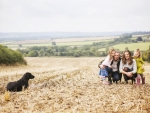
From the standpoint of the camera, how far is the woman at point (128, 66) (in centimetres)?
1002

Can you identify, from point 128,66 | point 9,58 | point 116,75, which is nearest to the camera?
point 128,66

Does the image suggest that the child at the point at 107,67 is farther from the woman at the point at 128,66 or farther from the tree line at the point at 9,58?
the tree line at the point at 9,58

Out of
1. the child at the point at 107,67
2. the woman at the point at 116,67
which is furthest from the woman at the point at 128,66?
the child at the point at 107,67

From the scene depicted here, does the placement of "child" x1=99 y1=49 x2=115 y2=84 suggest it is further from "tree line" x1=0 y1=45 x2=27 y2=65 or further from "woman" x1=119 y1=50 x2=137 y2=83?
"tree line" x1=0 y1=45 x2=27 y2=65

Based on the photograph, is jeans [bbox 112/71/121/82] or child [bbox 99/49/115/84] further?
jeans [bbox 112/71/121/82]

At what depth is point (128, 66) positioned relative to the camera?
10234 millimetres

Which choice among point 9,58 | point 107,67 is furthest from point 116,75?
point 9,58

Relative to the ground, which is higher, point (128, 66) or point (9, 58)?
point (128, 66)

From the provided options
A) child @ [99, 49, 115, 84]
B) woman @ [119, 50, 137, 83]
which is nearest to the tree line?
child @ [99, 49, 115, 84]

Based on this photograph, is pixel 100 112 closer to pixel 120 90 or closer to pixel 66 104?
pixel 66 104

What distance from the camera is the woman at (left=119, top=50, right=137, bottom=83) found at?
10016mm

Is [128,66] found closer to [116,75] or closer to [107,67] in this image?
[116,75]

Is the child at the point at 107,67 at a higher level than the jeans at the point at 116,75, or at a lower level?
higher

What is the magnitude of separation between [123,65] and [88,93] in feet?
10.1
